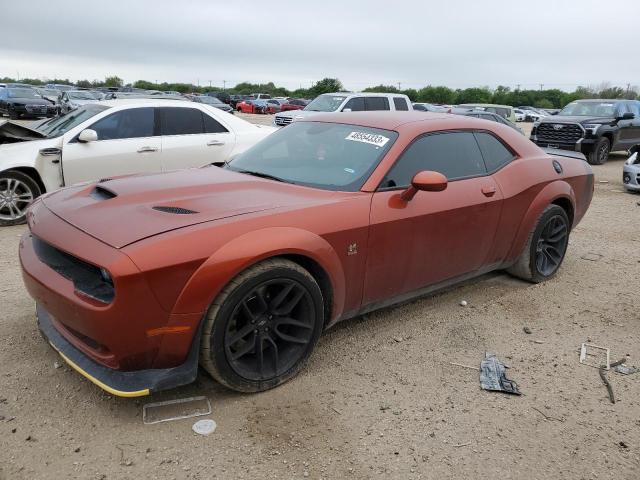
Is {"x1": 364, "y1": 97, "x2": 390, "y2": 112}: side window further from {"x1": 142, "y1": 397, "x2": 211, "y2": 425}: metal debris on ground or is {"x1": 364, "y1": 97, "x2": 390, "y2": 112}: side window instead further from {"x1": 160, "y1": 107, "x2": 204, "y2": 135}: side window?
{"x1": 142, "y1": 397, "x2": 211, "y2": 425}: metal debris on ground

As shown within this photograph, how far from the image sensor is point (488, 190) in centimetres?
406

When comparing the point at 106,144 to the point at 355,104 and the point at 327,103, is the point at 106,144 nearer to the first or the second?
the point at 355,104

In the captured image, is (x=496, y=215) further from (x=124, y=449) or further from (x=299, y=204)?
(x=124, y=449)

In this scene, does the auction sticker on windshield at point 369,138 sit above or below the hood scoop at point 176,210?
above

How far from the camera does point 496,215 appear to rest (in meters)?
4.12

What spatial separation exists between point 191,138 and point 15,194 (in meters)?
2.23

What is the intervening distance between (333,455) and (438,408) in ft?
2.38

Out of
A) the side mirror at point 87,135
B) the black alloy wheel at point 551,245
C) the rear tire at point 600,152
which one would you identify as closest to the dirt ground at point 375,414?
the black alloy wheel at point 551,245

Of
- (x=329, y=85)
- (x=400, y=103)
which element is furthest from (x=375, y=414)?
(x=329, y=85)

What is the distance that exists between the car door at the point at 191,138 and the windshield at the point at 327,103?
7.00 meters

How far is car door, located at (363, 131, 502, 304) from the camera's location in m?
3.39

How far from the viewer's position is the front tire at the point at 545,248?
4648 mm

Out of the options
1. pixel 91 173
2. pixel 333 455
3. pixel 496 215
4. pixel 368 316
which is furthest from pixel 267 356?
pixel 91 173

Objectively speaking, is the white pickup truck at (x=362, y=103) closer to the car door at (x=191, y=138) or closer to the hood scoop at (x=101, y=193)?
the car door at (x=191, y=138)
